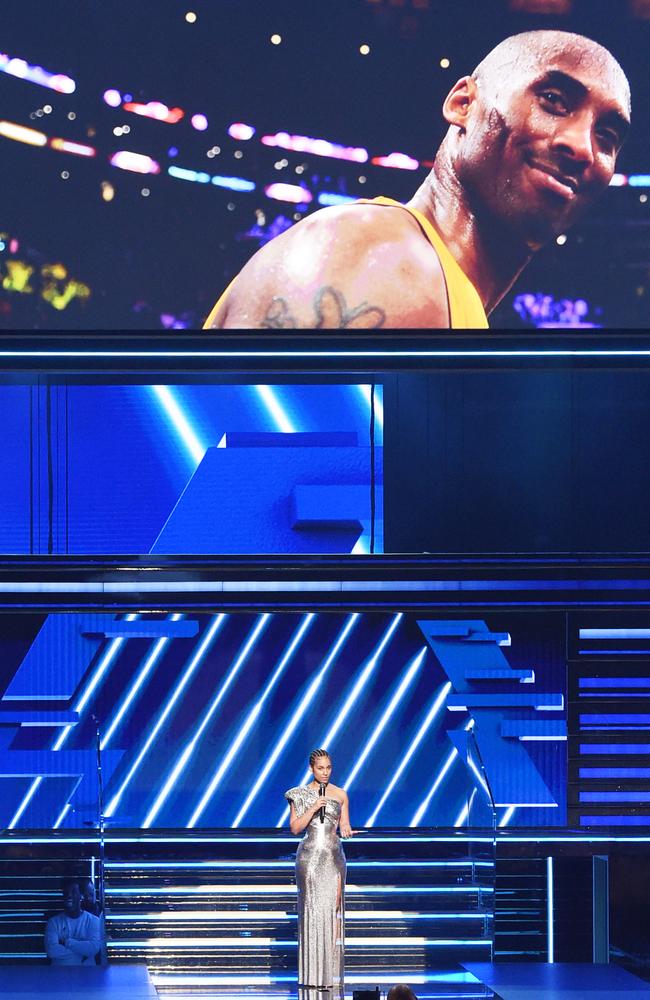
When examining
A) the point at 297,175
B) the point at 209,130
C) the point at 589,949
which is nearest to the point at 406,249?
the point at 297,175

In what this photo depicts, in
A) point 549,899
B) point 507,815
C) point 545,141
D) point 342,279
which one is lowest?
point 549,899

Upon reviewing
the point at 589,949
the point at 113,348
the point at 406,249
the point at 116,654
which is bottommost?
the point at 589,949

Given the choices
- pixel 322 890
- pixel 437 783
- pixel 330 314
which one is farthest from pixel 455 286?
pixel 322 890

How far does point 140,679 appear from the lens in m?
10.8

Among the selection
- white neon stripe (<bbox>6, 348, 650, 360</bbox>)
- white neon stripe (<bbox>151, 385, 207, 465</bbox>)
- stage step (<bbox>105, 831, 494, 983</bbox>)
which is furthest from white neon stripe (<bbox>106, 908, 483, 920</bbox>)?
white neon stripe (<bbox>6, 348, 650, 360</bbox>)

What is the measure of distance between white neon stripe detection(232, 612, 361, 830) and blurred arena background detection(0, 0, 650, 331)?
2.33 meters

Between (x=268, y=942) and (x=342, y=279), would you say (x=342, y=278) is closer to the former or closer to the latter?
(x=342, y=279)

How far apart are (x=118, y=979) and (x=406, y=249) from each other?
5187 mm

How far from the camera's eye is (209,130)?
1084cm

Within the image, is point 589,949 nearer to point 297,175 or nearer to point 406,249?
point 406,249

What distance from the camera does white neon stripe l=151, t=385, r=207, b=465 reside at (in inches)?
428

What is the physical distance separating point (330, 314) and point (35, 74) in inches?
99.2

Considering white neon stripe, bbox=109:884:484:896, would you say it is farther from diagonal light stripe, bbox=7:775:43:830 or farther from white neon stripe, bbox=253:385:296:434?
white neon stripe, bbox=253:385:296:434

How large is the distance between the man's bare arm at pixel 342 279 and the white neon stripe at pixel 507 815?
326 cm
